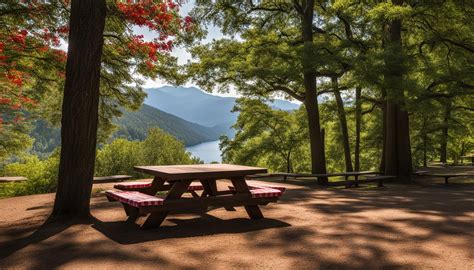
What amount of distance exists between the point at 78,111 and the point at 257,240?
3.52 metres

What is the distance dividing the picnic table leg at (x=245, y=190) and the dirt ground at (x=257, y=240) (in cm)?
16

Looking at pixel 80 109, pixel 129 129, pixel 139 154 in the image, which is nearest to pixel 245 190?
pixel 80 109

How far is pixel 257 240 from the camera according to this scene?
5.21m

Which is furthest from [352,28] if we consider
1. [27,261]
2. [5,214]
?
[27,261]

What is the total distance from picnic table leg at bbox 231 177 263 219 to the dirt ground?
162 mm

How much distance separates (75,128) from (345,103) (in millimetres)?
19199

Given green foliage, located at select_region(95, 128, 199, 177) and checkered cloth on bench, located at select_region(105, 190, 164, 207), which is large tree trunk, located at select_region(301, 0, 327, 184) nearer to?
green foliage, located at select_region(95, 128, 199, 177)

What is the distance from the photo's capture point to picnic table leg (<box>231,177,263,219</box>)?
6.59 meters

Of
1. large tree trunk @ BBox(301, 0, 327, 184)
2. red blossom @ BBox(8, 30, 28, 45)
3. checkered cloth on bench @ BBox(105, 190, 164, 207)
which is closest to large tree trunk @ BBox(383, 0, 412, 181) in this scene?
large tree trunk @ BBox(301, 0, 327, 184)

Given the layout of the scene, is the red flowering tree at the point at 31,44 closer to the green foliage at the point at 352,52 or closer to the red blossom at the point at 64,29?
the red blossom at the point at 64,29

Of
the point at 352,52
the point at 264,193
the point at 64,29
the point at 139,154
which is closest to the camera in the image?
the point at 264,193

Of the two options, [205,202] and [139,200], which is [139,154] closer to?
[205,202]

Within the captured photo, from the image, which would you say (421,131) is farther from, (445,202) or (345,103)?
(445,202)

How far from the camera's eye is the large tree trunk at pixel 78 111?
6.24 metres
